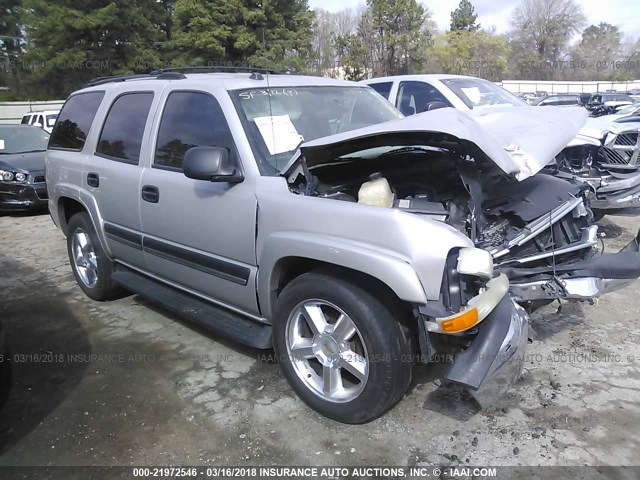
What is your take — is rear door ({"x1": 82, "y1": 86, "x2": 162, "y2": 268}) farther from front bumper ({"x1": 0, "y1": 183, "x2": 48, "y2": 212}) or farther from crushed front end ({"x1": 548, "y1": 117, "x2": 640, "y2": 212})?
Result: front bumper ({"x1": 0, "y1": 183, "x2": 48, "y2": 212})

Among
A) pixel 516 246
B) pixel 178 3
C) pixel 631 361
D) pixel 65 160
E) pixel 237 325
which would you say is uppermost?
pixel 178 3

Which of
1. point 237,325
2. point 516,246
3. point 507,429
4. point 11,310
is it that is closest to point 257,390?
point 237,325

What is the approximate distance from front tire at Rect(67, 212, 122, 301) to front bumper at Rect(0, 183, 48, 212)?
14.7 feet

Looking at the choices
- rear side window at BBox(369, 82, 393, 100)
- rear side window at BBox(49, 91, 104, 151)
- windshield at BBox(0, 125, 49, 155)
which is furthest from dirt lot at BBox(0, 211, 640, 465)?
windshield at BBox(0, 125, 49, 155)

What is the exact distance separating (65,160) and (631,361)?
16.6 ft

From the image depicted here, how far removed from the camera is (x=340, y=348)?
285 centimetres

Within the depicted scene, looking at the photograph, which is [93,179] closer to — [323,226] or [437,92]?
[323,226]

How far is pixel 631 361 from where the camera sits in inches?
141

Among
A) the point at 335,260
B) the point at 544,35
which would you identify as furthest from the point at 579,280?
the point at 544,35

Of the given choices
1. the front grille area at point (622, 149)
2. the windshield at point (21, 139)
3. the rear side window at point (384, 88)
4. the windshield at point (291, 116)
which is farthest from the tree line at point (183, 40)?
the windshield at point (291, 116)

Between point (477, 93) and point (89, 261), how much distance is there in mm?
5970

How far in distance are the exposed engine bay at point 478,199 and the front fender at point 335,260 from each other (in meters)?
0.35

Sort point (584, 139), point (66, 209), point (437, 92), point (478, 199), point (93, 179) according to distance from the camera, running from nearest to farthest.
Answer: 1. point (478, 199)
2. point (93, 179)
3. point (66, 209)
4. point (584, 139)
5. point (437, 92)

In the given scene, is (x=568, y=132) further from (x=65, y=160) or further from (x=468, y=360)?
(x=65, y=160)
